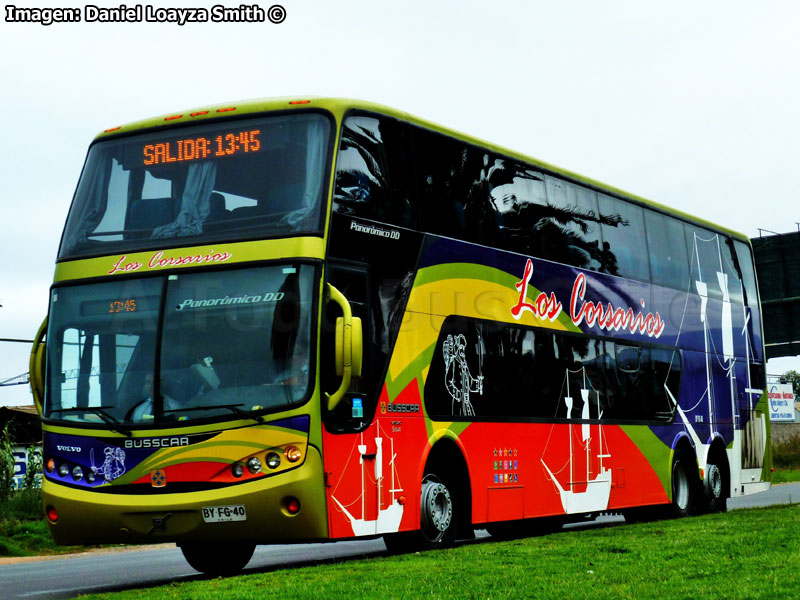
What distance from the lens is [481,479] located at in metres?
14.6

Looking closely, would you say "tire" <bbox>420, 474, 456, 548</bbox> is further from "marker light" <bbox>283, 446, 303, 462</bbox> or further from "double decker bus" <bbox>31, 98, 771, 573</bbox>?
"marker light" <bbox>283, 446, 303, 462</bbox>

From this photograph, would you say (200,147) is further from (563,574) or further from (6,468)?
(6,468)

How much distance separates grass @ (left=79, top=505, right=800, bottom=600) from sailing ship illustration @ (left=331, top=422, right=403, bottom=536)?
362mm

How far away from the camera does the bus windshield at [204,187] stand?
1216 cm

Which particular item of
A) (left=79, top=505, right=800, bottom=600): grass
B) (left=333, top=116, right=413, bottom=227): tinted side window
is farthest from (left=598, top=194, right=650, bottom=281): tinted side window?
(left=79, top=505, right=800, bottom=600): grass

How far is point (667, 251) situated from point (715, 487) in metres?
4.27

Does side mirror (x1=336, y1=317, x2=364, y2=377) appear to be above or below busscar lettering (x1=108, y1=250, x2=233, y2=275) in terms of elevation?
below

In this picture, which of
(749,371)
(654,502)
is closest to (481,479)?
(654,502)

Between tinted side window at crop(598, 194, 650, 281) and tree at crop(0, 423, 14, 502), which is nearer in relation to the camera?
tinted side window at crop(598, 194, 650, 281)

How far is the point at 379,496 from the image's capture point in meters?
12.7

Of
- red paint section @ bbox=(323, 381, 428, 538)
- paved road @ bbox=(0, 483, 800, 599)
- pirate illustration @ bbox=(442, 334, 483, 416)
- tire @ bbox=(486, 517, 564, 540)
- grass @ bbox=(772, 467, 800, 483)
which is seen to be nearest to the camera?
red paint section @ bbox=(323, 381, 428, 538)

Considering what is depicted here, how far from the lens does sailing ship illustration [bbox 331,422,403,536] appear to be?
40.4ft

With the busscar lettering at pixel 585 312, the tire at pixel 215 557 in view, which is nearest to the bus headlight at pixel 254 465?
the tire at pixel 215 557

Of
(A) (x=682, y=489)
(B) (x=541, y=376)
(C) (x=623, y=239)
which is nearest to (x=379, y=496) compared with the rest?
(B) (x=541, y=376)
